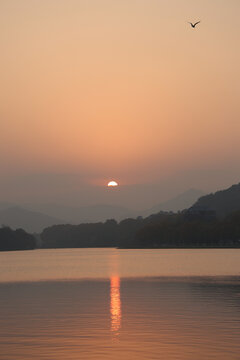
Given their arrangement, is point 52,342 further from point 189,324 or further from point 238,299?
point 238,299

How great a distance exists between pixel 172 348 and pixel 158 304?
22.5 meters

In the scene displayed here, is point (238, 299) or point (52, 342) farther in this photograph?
point (238, 299)

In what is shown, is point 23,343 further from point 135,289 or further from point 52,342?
point 135,289

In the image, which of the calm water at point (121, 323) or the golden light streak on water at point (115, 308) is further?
the golden light streak on water at point (115, 308)

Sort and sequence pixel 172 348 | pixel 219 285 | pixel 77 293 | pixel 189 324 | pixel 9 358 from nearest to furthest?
pixel 9 358 → pixel 172 348 → pixel 189 324 → pixel 77 293 → pixel 219 285

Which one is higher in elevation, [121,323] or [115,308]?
[115,308]

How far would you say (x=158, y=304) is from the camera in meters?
59.6

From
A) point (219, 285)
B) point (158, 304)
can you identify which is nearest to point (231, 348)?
point (158, 304)

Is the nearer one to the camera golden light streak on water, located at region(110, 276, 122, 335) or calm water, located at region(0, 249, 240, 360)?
calm water, located at region(0, 249, 240, 360)

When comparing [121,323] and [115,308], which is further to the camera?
[115,308]

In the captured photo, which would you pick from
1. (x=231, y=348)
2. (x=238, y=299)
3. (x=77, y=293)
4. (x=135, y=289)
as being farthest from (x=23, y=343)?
(x=135, y=289)

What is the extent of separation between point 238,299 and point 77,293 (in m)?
18.2

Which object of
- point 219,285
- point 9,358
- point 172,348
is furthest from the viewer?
point 219,285

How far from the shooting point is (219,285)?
8031 centimetres
